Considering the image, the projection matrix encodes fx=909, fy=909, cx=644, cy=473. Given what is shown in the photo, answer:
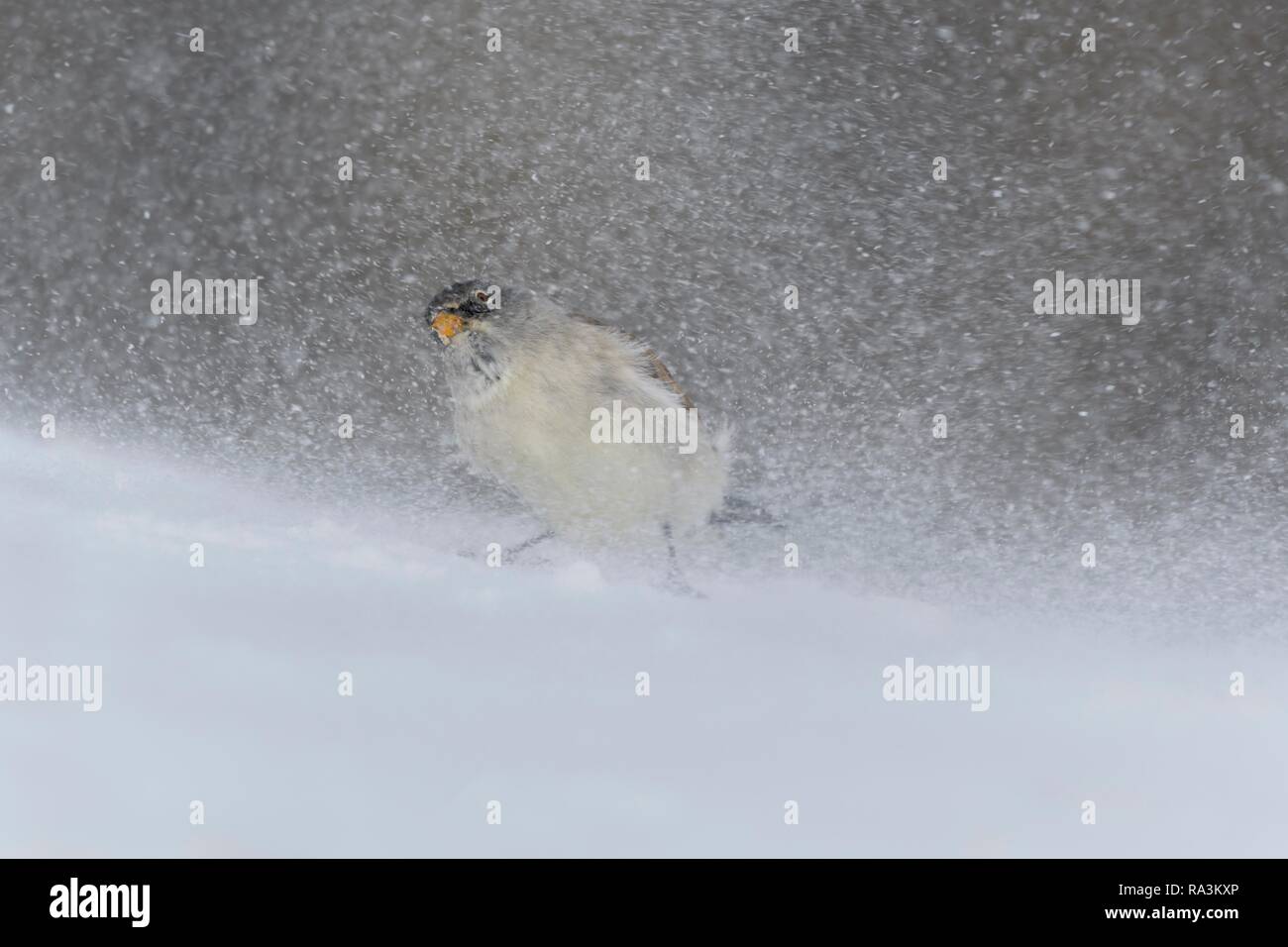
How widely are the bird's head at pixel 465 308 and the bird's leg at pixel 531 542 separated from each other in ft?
0.53

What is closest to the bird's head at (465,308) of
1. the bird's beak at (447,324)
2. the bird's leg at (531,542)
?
the bird's beak at (447,324)

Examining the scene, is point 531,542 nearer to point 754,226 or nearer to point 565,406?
point 565,406

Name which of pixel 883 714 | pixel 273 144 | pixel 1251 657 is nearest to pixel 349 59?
pixel 273 144

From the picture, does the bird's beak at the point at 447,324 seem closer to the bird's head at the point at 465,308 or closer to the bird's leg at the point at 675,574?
the bird's head at the point at 465,308

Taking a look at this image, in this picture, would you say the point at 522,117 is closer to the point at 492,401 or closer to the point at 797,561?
the point at 492,401

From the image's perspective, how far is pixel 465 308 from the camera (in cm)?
61

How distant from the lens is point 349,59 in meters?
0.59

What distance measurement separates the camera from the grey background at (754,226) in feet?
1.85

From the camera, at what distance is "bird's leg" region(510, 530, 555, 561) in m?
0.68

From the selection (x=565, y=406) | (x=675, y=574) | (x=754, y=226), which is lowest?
(x=675, y=574)

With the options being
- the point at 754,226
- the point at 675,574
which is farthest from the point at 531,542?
the point at 754,226

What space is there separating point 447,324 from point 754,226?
21cm

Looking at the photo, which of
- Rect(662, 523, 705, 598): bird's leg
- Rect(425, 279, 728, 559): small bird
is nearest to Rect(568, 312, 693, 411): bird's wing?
Rect(425, 279, 728, 559): small bird

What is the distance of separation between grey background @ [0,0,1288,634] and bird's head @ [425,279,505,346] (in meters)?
0.01
